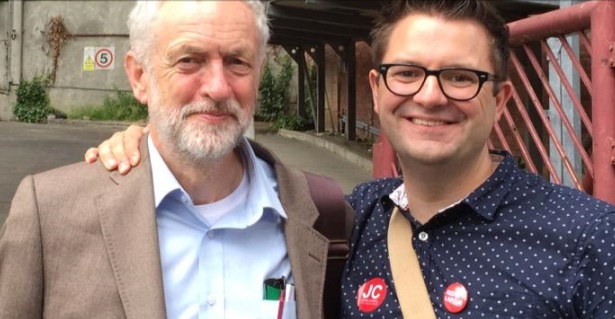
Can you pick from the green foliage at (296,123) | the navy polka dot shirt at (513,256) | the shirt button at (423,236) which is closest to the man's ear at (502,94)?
the navy polka dot shirt at (513,256)

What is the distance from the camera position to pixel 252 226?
2262 mm

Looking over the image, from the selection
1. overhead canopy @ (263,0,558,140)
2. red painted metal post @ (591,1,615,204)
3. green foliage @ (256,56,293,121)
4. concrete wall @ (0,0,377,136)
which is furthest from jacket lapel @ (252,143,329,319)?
concrete wall @ (0,0,377,136)

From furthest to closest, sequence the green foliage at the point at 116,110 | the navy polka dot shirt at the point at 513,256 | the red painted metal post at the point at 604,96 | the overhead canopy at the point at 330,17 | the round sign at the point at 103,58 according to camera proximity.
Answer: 1. the round sign at the point at 103,58
2. the green foliage at the point at 116,110
3. the overhead canopy at the point at 330,17
4. the red painted metal post at the point at 604,96
5. the navy polka dot shirt at the point at 513,256

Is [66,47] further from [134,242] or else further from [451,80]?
[451,80]

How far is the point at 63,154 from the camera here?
13461 mm

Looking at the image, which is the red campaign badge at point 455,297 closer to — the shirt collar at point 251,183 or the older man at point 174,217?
the older man at point 174,217

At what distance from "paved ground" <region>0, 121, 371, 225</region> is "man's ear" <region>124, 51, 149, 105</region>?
648 cm

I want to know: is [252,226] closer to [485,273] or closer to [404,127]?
[404,127]

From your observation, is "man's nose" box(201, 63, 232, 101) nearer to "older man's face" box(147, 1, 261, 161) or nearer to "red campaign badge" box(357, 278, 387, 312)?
"older man's face" box(147, 1, 261, 161)

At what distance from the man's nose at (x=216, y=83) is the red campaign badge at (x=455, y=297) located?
0.83m

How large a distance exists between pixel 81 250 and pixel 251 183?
0.57 meters

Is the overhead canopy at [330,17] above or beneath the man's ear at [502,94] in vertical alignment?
above

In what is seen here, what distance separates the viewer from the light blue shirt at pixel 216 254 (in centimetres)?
209

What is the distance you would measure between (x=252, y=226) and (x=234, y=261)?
0.14m
